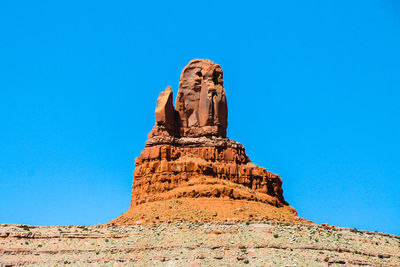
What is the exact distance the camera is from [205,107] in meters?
86.4

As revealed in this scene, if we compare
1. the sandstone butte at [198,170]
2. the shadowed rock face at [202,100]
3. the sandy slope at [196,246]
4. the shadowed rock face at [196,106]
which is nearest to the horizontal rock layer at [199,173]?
the sandstone butte at [198,170]

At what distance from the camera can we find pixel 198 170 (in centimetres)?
8050

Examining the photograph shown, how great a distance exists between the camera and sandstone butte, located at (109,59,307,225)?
7494 centimetres

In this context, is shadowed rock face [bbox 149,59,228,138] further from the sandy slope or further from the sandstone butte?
the sandy slope

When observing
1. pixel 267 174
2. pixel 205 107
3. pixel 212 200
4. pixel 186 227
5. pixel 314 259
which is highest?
pixel 205 107

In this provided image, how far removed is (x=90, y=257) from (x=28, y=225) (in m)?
7.40

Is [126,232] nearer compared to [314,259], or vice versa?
[314,259]

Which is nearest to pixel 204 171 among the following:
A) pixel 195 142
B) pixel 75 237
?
pixel 195 142

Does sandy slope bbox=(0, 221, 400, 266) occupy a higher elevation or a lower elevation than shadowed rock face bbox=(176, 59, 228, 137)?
lower

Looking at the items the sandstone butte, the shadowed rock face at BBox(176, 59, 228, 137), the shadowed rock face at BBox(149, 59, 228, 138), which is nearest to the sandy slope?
the sandstone butte

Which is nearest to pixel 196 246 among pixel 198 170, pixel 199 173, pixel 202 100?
pixel 199 173

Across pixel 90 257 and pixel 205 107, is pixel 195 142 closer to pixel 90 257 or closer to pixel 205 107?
pixel 205 107

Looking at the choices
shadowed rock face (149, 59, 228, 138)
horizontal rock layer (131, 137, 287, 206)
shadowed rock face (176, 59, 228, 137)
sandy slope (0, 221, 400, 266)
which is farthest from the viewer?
shadowed rock face (176, 59, 228, 137)

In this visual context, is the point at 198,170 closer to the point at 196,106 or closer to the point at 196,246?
the point at 196,106
